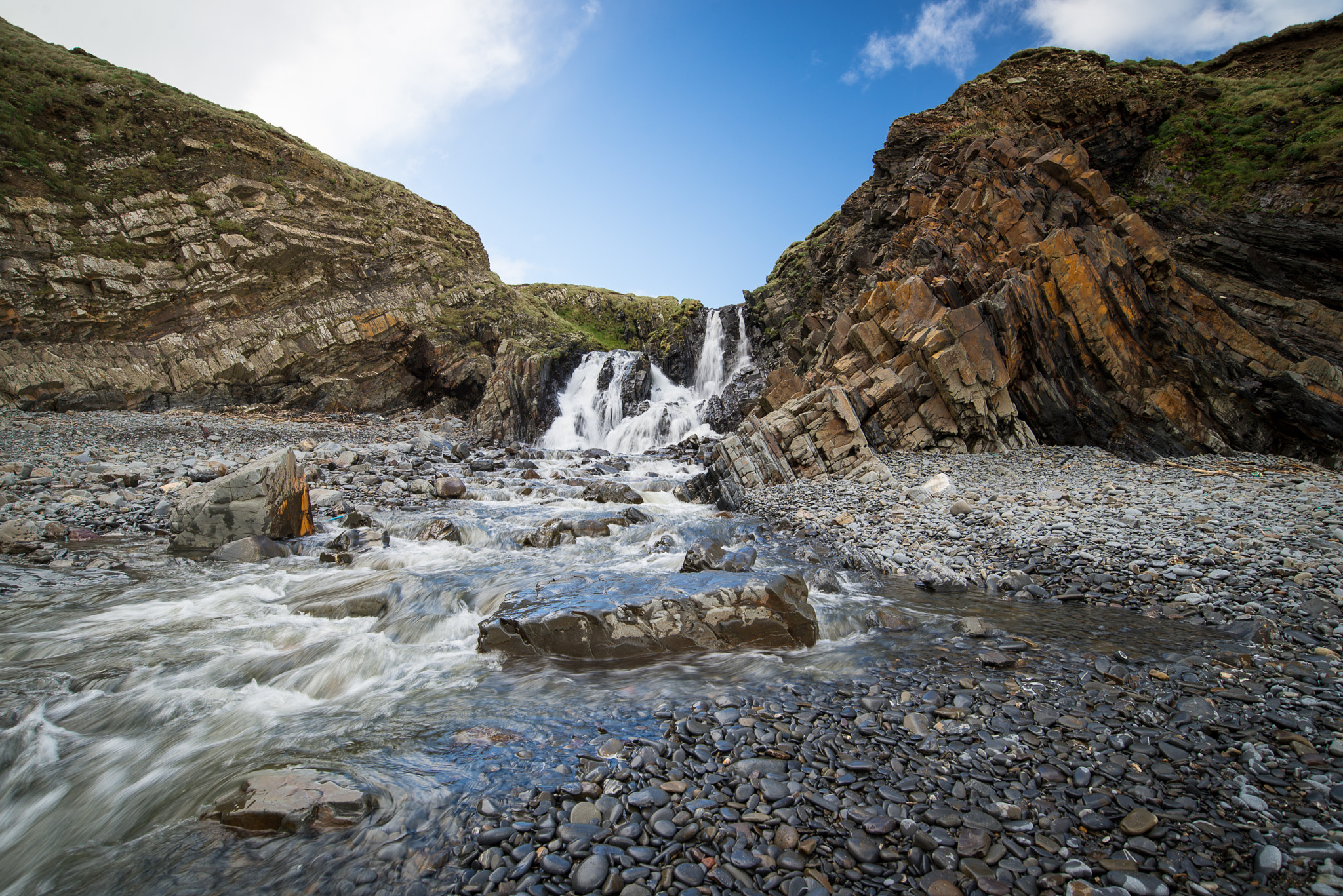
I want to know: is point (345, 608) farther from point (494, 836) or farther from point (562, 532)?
point (494, 836)

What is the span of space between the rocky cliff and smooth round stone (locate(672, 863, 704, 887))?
32.3 m

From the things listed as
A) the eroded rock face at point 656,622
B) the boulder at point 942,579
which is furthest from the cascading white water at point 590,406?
the eroded rock face at point 656,622

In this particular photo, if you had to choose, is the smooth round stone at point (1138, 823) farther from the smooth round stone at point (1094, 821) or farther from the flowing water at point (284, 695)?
the flowing water at point (284, 695)

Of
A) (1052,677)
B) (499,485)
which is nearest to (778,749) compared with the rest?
(1052,677)

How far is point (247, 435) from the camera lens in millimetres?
22688

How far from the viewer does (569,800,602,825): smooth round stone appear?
3.31m

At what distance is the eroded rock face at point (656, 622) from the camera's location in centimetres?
617

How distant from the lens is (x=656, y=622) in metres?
6.36

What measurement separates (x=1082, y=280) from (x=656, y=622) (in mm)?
21495

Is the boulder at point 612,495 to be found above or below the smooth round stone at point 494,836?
above

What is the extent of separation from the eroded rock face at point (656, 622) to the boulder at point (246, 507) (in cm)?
674

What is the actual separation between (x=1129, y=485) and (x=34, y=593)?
70.7ft

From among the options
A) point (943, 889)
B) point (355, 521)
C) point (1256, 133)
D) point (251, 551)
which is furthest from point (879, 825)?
point (1256, 133)

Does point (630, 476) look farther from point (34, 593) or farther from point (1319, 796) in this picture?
point (1319, 796)
